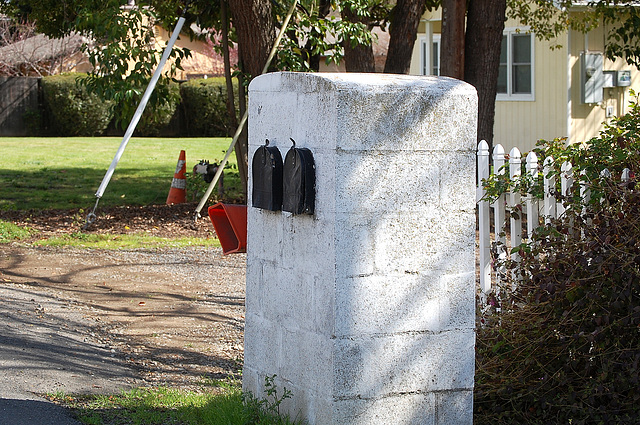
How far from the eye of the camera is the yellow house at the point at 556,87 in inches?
679

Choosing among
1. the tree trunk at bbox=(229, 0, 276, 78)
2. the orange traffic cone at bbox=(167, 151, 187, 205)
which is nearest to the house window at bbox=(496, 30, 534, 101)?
the orange traffic cone at bbox=(167, 151, 187, 205)

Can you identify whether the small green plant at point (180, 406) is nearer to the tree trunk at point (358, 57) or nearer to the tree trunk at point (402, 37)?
the tree trunk at point (402, 37)

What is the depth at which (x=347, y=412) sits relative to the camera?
3.59m

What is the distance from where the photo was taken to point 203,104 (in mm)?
29344

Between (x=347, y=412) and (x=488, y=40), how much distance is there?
29.5 feet

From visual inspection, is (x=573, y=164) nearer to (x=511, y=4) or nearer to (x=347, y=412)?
(x=347, y=412)

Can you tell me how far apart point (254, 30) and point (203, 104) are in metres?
18.8

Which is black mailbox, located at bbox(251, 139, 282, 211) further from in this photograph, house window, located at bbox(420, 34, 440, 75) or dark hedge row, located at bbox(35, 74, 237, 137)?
dark hedge row, located at bbox(35, 74, 237, 137)

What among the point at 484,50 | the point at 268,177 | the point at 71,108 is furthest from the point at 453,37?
the point at 71,108

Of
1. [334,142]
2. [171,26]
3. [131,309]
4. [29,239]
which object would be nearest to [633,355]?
[334,142]

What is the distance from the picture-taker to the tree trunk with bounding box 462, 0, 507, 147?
38.1 feet

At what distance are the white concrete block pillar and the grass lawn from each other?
9.34 meters

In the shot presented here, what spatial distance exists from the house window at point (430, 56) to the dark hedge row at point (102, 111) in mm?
9026

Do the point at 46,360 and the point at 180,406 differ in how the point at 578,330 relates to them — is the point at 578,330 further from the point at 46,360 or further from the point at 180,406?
the point at 46,360
